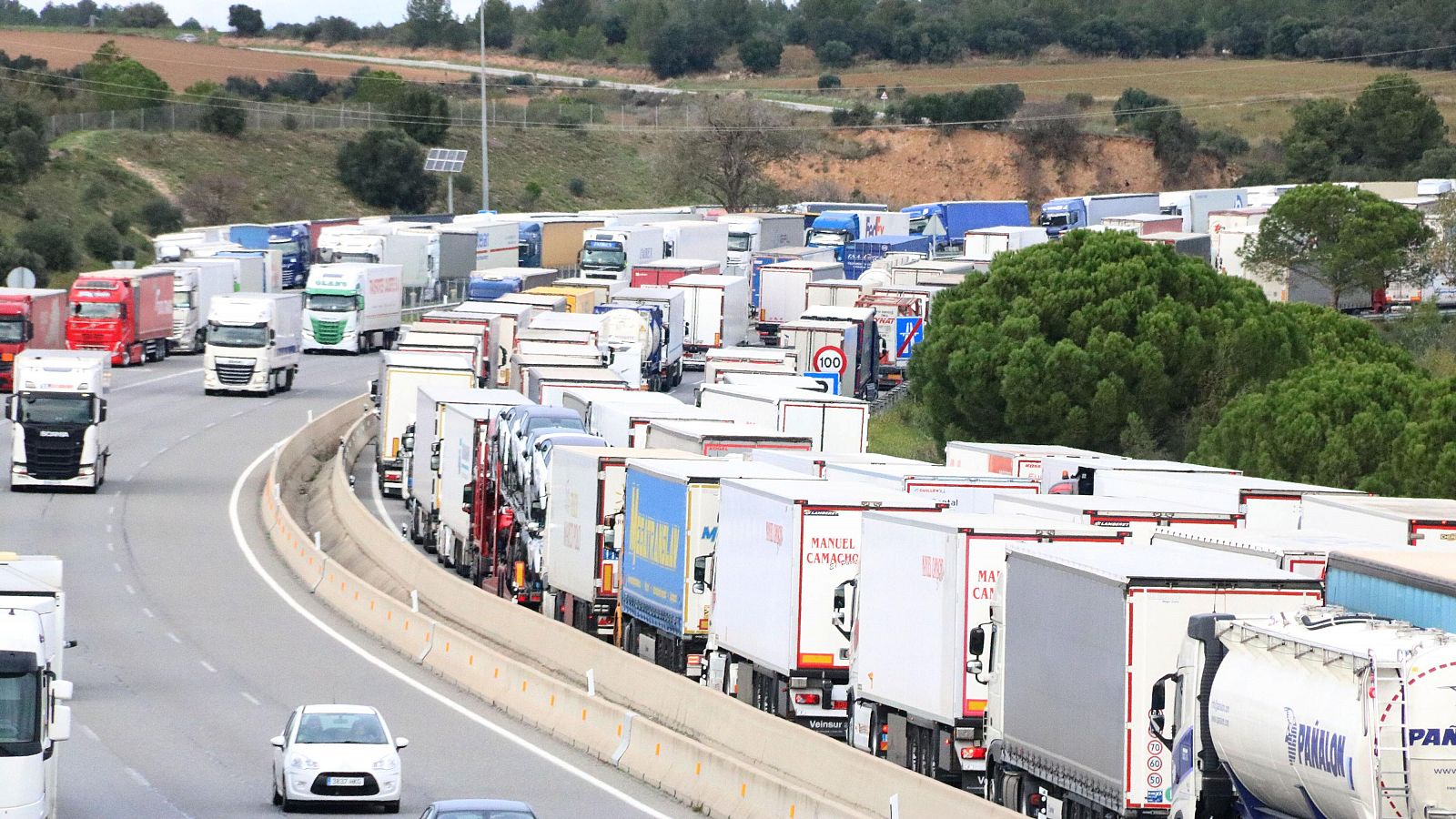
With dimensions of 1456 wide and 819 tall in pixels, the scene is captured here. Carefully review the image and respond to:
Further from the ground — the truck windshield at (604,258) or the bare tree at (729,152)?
the bare tree at (729,152)

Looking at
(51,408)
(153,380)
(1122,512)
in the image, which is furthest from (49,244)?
(1122,512)

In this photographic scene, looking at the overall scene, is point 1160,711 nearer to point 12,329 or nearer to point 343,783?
point 343,783

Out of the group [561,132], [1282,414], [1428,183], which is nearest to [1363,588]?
[1282,414]

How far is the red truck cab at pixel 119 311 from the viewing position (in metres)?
74.2

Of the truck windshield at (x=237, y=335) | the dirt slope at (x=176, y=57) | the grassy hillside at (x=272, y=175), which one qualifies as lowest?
the truck windshield at (x=237, y=335)

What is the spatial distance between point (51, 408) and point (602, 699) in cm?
2630

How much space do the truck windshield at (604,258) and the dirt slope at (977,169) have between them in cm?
7900

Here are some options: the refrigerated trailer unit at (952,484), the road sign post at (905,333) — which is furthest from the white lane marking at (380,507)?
the road sign post at (905,333)

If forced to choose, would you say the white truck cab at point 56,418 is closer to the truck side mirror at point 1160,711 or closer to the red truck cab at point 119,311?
the red truck cab at point 119,311

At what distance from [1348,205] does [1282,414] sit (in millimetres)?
49977

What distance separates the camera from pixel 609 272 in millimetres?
94750

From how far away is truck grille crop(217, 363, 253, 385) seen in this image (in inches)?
2790

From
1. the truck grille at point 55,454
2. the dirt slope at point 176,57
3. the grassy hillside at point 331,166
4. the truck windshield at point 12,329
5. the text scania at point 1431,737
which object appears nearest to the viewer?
the text scania at point 1431,737

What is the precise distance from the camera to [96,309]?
246ft
